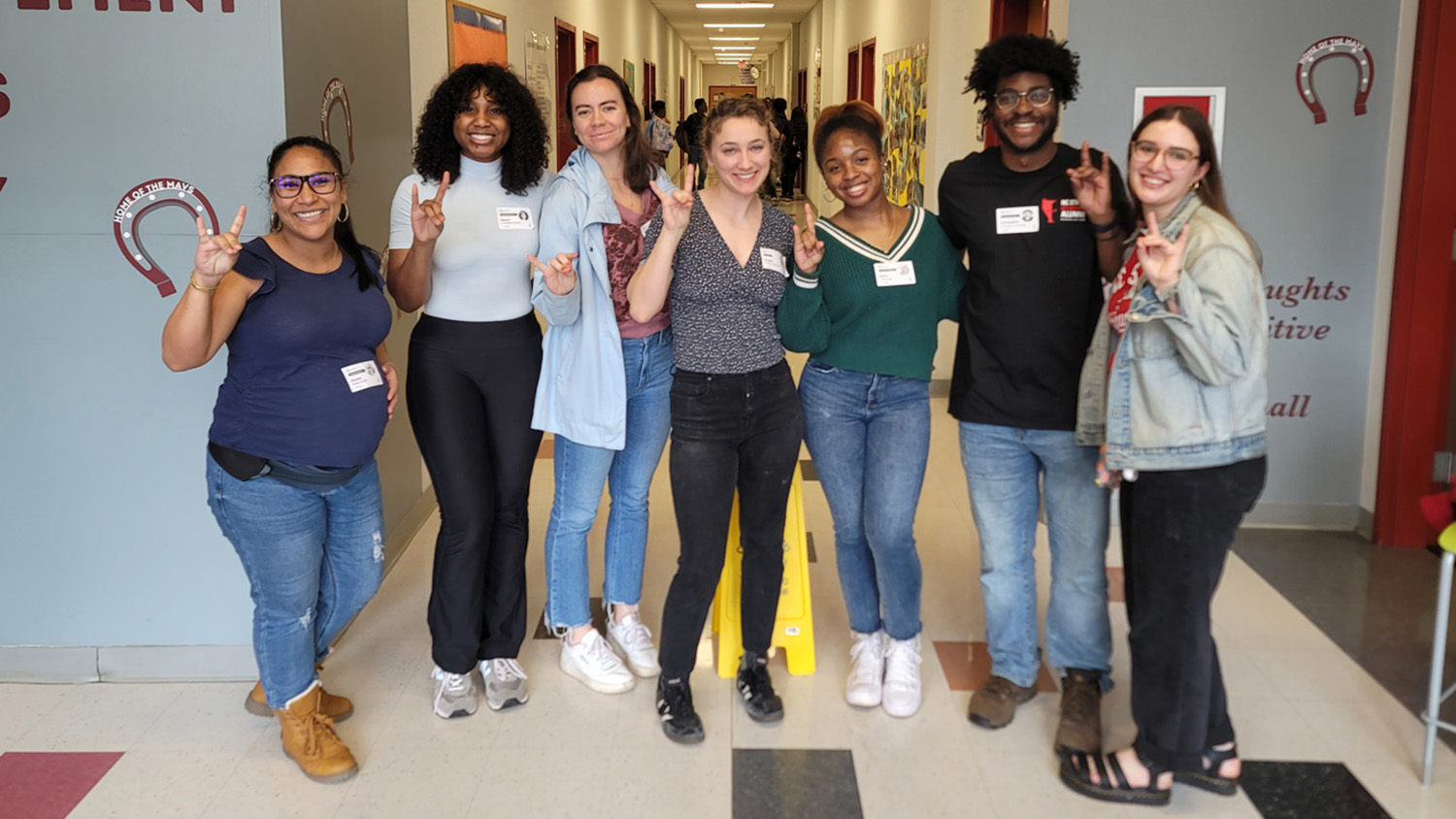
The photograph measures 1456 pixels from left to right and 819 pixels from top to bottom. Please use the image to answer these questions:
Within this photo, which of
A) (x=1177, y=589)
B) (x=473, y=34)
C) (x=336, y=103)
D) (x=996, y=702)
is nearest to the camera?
(x=1177, y=589)

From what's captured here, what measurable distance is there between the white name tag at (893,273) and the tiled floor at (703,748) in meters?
1.13

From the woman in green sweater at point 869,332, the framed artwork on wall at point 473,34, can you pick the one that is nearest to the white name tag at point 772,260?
the woman in green sweater at point 869,332

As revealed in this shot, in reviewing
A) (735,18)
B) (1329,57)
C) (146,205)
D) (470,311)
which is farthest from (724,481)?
(735,18)

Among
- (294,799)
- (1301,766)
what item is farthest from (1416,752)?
(294,799)

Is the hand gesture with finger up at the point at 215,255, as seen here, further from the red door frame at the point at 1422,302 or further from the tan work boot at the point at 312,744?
the red door frame at the point at 1422,302

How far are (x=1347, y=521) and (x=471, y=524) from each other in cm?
348

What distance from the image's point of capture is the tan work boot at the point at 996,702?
2.94m

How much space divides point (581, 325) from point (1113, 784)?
163cm

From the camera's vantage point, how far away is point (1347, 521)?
455 cm

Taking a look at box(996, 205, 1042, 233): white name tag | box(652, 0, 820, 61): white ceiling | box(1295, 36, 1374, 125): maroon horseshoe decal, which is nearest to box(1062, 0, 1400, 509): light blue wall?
box(1295, 36, 1374, 125): maroon horseshoe decal

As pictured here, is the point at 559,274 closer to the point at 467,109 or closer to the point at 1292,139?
the point at 467,109

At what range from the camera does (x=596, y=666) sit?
3172 mm

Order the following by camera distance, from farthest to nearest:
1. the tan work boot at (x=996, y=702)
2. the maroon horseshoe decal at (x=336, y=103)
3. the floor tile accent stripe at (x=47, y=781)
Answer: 1. the maroon horseshoe decal at (x=336, y=103)
2. the tan work boot at (x=996, y=702)
3. the floor tile accent stripe at (x=47, y=781)

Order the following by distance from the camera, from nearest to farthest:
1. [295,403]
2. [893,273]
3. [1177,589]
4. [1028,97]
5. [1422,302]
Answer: [1177,589], [295,403], [1028,97], [893,273], [1422,302]
